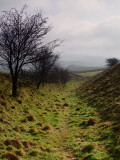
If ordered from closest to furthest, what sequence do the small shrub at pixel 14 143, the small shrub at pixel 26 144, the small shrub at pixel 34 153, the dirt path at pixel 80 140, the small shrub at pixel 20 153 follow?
the small shrub at pixel 20 153 → the small shrub at pixel 34 153 → the dirt path at pixel 80 140 → the small shrub at pixel 14 143 → the small shrub at pixel 26 144

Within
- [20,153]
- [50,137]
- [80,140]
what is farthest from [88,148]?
[20,153]

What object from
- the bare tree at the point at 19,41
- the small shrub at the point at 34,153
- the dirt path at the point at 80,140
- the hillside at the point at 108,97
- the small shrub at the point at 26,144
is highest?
the bare tree at the point at 19,41

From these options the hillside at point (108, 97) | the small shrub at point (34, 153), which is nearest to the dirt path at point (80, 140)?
the small shrub at point (34, 153)

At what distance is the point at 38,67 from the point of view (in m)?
25.8

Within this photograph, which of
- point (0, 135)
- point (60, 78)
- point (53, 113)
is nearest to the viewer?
point (0, 135)

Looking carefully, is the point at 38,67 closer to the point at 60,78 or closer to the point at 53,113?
the point at 53,113

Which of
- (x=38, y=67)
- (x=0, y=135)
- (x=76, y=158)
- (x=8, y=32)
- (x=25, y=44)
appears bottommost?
(x=76, y=158)

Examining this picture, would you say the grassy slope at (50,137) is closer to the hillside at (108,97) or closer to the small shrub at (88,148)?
the small shrub at (88,148)

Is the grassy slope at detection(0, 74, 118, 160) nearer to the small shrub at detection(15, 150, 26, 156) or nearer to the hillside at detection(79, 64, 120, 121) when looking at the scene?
the small shrub at detection(15, 150, 26, 156)

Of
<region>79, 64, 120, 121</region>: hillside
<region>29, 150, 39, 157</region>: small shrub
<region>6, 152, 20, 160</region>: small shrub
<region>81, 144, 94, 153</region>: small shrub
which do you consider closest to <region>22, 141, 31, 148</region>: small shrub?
<region>29, 150, 39, 157</region>: small shrub

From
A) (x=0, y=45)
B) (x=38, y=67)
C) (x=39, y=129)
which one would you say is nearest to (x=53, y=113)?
(x=39, y=129)

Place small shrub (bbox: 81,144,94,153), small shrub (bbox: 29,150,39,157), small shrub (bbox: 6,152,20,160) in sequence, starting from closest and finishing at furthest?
small shrub (bbox: 6,152,20,160) → small shrub (bbox: 29,150,39,157) → small shrub (bbox: 81,144,94,153)

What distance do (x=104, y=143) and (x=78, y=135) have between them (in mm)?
2190

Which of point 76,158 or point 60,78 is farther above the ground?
point 60,78
